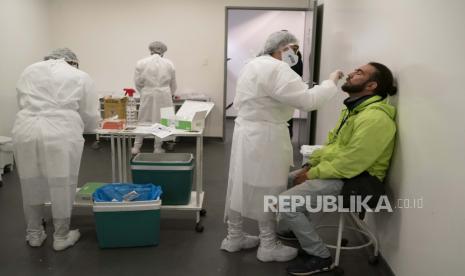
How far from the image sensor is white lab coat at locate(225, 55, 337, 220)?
2432mm

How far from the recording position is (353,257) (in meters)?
2.73

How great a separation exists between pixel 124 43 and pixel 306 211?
14.8 ft

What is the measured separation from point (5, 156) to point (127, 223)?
233cm

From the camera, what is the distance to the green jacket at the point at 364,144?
2236 millimetres

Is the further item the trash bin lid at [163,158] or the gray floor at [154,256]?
the trash bin lid at [163,158]

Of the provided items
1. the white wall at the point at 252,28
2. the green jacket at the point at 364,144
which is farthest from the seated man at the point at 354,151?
the white wall at the point at 252,28

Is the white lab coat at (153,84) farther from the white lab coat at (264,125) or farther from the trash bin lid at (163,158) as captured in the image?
the white lab coat at (264,125)

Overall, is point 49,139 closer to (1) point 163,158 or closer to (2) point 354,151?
(1) point 163,158

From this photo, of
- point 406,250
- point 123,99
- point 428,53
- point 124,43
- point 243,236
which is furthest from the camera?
point 124,43

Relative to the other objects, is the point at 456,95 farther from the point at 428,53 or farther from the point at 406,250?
the point at 406,250

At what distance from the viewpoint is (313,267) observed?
2.49 meters

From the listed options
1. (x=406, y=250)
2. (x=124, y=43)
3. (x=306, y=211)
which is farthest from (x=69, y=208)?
(x=124, y=43)

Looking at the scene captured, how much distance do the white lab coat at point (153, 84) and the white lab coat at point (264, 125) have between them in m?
2.70

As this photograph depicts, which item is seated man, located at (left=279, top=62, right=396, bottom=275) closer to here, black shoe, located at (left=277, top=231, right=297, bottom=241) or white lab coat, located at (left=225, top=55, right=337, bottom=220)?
white lab coat, located at (left=225, top=55, right=337, bottom=220)
